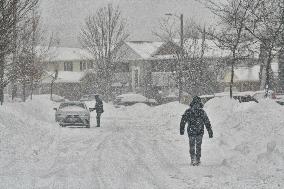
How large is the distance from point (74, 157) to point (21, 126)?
5.68 metres

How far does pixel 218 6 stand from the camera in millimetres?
27594

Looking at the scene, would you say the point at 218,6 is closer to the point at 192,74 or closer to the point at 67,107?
the point at 67,107

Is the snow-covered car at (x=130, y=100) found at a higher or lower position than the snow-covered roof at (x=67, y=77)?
lower

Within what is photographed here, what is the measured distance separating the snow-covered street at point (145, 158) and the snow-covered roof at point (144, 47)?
182 feet

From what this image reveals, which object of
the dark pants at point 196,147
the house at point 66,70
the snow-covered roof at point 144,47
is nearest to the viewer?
the dark pants at point 196,147

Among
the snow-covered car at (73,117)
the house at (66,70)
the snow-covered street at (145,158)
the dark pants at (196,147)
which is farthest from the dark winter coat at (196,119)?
the house at (66,70)

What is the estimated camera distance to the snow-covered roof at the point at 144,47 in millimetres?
77412

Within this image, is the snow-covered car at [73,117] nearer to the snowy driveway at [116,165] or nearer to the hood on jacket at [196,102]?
A: the snowy driveway at [116,165]

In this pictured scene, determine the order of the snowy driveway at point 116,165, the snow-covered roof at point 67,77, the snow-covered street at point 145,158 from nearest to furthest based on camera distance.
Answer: the snowy driveway at point 116,165, the snow-covered street at point 145,158, the snow-covered roof at point 67,77

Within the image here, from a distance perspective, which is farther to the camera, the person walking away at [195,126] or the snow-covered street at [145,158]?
the person walking away at [195,126]

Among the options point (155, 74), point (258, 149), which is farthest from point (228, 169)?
point (155, 74)

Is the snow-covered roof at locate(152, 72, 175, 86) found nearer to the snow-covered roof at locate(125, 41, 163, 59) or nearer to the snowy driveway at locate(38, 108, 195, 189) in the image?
the snow-covered roof at locate(125, 41, 163, 59)

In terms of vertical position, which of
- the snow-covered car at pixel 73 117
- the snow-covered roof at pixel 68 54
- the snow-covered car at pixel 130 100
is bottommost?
the snow-covered car at pixel 130 100

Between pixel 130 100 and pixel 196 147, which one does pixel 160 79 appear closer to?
pixel 130 100
